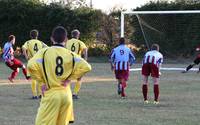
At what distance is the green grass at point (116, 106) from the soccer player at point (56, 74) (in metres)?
3.78

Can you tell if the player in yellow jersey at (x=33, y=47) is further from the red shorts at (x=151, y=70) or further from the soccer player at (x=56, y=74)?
the soccer player at (x=56, y=74)

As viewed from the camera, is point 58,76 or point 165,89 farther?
point 165,89

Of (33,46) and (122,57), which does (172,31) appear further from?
(33,46)

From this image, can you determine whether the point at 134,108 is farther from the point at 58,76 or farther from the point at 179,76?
the point at 179,76

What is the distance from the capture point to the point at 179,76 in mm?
25734

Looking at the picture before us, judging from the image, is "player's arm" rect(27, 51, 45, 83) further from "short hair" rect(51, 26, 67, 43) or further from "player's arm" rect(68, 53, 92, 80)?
"player's arm" rect(68, 53, 92, 80)

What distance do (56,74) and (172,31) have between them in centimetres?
2595

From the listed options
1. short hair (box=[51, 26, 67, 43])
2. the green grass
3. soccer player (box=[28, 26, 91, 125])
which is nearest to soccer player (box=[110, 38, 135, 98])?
the green grass

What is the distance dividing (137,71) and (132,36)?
7278 mm

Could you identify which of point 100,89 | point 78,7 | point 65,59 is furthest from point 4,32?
point 65,59

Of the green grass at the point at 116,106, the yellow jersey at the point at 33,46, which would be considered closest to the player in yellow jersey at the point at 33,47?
the yellow jersey at the point at 33,46

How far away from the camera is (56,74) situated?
8469mm

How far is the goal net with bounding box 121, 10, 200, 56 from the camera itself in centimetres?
3281

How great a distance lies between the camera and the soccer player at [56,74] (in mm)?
8320
